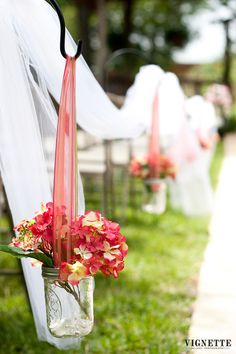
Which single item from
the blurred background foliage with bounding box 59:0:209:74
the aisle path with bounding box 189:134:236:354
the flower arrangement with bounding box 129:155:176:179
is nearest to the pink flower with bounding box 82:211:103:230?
the aisle path with bounding box 189:134:236:354

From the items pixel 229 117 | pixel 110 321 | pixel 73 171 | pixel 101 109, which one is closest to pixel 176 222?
pixel 110 321

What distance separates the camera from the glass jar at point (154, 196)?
17.7 feet

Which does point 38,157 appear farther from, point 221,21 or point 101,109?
point 221,21

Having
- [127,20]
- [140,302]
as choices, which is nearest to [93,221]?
[140,302]

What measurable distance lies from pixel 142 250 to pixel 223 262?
2.44 ft

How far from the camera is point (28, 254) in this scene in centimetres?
251

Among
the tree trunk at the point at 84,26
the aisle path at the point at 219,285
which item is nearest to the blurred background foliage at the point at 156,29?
the tree trunk at the point at 84,26

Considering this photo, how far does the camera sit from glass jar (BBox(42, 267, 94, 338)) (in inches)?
102

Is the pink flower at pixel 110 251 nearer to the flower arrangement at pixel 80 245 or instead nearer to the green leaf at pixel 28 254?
the flower arrangement at pixel 80 245

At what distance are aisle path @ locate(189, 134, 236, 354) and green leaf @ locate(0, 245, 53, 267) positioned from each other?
1013 mm

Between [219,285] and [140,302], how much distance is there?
20.0 inches

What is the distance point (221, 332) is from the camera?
11.6 feet

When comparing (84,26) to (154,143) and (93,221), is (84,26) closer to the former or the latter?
(154,143)

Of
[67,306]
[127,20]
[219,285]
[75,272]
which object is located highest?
[75,272]
